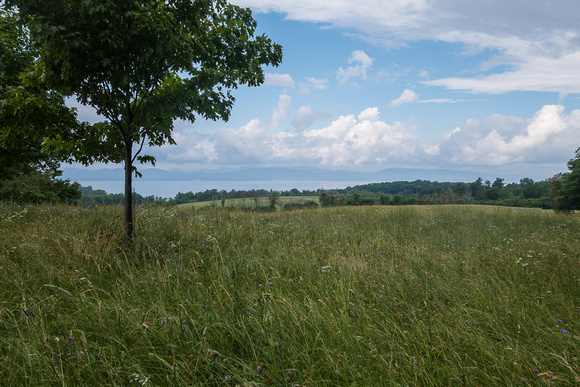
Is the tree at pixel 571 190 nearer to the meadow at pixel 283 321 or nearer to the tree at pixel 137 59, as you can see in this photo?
the meadow at pixel 283 321

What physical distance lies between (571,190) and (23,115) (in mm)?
26437

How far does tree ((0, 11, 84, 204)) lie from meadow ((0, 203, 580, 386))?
2.19 meters

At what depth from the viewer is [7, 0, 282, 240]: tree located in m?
5.09

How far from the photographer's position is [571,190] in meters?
19.0

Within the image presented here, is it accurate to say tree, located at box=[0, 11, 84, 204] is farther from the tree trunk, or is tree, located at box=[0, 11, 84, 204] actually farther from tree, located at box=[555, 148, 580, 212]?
tree, located at box=[555, 148, 580, 212]

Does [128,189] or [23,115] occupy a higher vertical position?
[23,115]

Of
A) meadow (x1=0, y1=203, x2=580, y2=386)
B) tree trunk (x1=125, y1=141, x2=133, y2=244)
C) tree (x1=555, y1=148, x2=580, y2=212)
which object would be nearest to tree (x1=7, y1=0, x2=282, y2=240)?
tree trunk (x1=125, y1=141, x2=133, y2=244)

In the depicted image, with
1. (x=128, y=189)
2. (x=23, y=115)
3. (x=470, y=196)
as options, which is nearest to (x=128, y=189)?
(x=128, y=189)

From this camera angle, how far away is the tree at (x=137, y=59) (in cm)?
509

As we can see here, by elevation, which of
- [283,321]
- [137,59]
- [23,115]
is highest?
[137,59]

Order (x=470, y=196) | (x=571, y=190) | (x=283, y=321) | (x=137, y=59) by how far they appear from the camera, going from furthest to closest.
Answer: (x=470, y=196) → (x=571, y=190) → (x=137, y=59) → (x=283, y=321)

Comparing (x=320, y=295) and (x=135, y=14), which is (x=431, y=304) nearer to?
(x=320, y=295)

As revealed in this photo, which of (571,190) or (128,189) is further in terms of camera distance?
(571,190)

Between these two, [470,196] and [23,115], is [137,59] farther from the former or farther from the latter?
[470,196]
